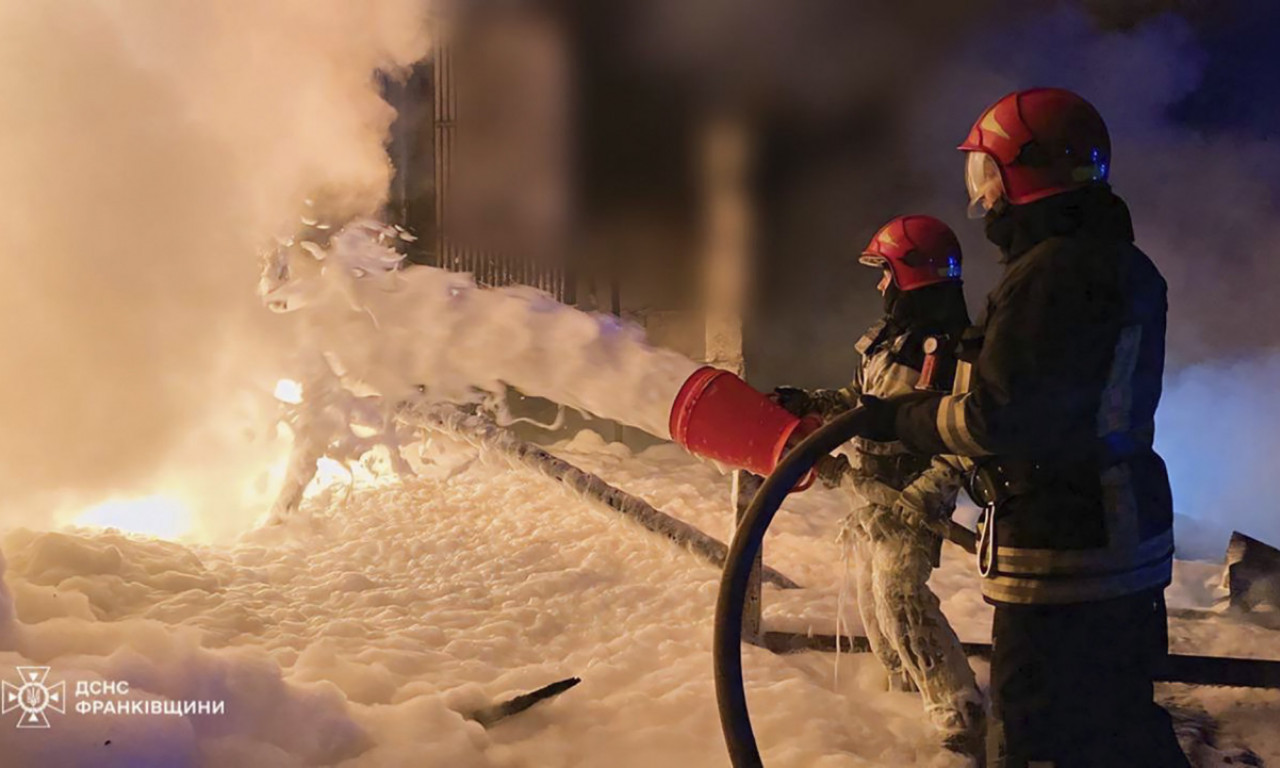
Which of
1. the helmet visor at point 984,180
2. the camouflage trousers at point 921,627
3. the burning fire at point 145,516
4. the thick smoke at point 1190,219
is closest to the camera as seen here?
the helmet visor at point 984,180

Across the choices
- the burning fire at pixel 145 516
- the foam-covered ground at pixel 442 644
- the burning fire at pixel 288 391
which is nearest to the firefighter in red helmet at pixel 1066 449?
the foam-covered ground at pixel 442 644

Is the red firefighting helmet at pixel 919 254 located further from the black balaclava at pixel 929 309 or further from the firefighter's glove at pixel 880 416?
the firefighter's glove at pixel 880 416

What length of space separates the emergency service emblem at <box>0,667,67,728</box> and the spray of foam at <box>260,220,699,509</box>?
8.32ft

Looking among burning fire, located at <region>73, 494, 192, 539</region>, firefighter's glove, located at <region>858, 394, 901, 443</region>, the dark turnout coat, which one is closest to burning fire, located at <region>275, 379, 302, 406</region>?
burning fire, located at <region>73, 494, 192, 539</region>

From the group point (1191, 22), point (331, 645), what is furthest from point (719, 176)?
point (331, 645)

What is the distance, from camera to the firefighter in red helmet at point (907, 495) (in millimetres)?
3133

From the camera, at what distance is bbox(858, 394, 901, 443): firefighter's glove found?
88.0 inches

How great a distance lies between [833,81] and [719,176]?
1.35 metres

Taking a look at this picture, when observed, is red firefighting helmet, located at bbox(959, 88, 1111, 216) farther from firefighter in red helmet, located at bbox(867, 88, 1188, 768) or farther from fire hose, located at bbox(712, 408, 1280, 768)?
fire hose, located at bbox(712, 408, 1280, 768)

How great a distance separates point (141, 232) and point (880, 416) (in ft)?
19.6

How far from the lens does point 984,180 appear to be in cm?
234

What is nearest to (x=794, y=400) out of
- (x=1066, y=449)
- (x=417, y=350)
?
(x=1066, y=449)

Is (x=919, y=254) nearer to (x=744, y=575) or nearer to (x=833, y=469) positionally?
(x=833, y=469)

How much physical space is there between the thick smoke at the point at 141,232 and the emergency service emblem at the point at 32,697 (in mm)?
3608
